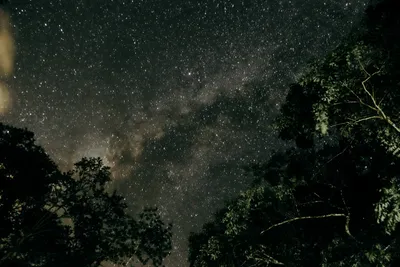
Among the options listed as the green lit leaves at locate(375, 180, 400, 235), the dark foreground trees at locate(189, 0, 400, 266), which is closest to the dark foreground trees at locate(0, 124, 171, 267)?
the dark foreground trees at locate(189, 0, 400, 266)

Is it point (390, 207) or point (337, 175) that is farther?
point (337, 175)

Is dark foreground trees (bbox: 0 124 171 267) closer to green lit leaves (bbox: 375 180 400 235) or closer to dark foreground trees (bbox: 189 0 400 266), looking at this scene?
dark foreground trees (bbox: 189 0 400 266)

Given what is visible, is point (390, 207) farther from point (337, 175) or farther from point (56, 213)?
point (56, 213)

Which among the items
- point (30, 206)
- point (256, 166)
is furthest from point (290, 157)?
point (30, 206)

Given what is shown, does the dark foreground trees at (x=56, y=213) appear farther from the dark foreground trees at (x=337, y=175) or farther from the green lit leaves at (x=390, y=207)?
the green lit leaves at (x=390, y=207)

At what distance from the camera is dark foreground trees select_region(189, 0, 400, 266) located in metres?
8.68

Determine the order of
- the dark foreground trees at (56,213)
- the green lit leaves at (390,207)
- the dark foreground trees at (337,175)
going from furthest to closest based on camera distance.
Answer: the dark foreground trees at (56,213), the dark foreground trees at (337,175), the green lit leaves at (390,207)

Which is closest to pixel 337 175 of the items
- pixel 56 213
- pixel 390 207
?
pixel 390 207

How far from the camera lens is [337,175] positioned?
13469 millimetres

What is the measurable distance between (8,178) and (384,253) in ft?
44.2

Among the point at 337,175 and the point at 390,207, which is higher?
the point at 337,175

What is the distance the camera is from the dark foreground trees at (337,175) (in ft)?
28.5

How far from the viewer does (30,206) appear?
50.3ft

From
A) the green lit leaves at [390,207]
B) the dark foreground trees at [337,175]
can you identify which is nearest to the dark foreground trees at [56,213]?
the dark foreground trees at [337,175]
